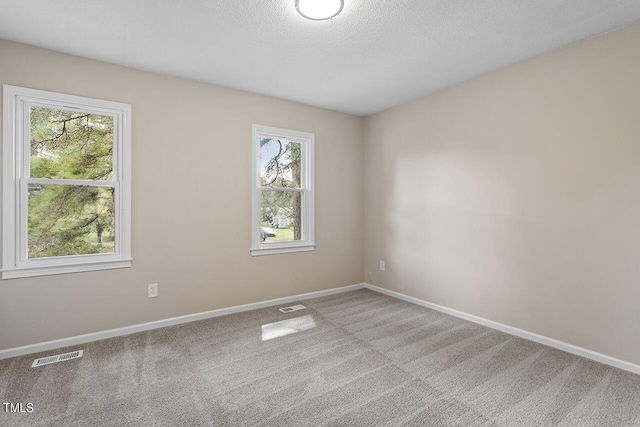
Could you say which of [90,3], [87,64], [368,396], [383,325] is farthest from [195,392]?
[87,64]

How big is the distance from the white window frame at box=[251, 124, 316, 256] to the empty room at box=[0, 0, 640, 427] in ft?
0.13

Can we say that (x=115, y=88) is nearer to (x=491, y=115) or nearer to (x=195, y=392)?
(x=195, y=392)

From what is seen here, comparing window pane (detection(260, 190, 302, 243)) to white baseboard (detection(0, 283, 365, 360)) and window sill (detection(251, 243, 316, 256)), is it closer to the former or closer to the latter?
window sill (detection(251, 243, 316, 256))

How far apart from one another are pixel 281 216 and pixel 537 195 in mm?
2745

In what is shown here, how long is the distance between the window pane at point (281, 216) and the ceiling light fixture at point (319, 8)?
A: 6.98 ft

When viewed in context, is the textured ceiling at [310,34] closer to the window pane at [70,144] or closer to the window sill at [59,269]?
the window pane at [70,144]

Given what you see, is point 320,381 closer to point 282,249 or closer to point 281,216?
point 282,249

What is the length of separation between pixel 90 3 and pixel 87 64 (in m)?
0.90

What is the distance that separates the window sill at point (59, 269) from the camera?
2.50 m

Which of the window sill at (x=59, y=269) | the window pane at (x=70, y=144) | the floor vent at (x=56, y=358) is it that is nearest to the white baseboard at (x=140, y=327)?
the floor vent at (x=56, y=358)

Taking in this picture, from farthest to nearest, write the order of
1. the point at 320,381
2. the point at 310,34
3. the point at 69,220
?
the point at 69,220 → the point at 310,34 → the point at 320,381

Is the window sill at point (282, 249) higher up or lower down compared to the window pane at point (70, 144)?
lower down

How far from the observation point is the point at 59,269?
2662mm

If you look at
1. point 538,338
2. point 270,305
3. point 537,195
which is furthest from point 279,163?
point 538,338
